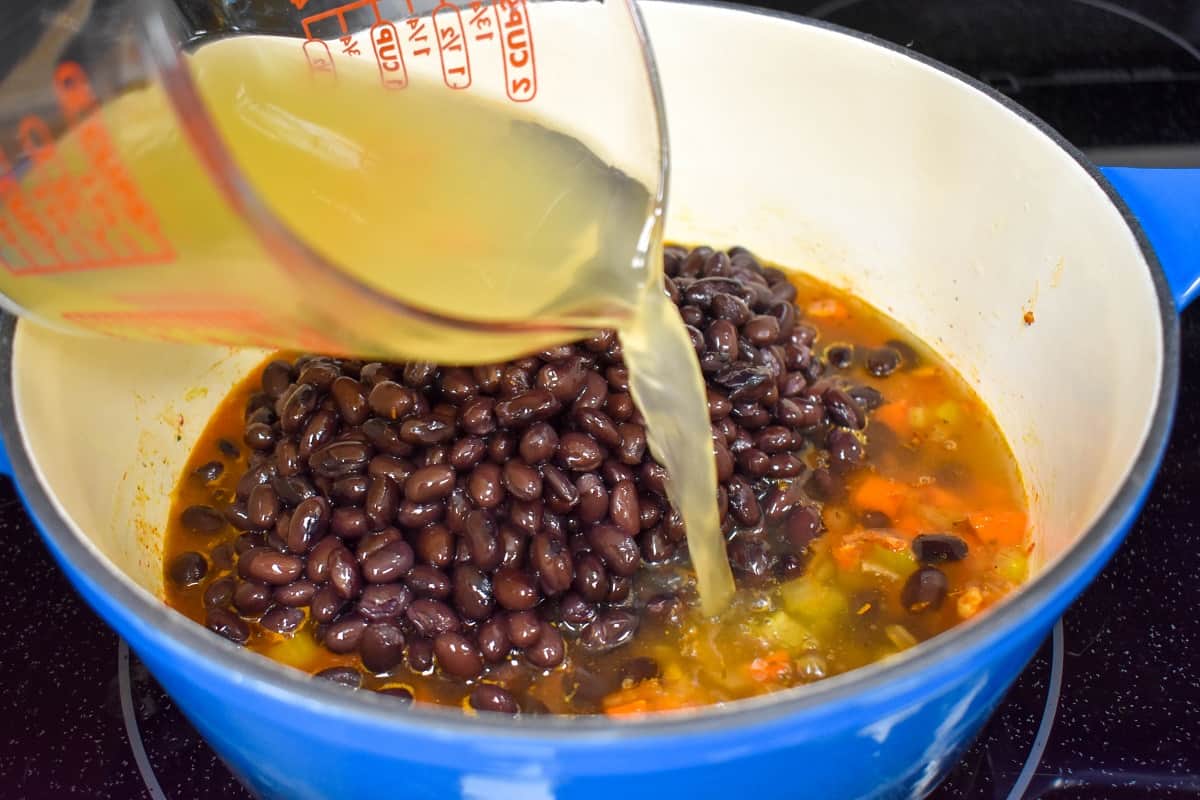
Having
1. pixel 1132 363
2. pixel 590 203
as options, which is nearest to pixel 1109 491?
pixel 1132 363

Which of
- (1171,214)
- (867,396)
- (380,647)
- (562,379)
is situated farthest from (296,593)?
(1171,214)

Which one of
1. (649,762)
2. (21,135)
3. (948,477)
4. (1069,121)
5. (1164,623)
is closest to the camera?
(649,762)

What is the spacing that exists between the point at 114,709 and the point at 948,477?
52.4 inches

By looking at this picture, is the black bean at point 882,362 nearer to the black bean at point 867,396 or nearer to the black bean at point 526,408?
the black bean at point 867,396

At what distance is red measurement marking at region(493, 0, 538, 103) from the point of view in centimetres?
164

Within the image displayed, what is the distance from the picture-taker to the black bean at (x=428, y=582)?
157 centimetres

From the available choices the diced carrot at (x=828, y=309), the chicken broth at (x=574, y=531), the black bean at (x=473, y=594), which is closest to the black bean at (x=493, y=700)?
the chicken broth at (x=574, y=531)

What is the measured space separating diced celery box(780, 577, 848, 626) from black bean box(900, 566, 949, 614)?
3.7 inches

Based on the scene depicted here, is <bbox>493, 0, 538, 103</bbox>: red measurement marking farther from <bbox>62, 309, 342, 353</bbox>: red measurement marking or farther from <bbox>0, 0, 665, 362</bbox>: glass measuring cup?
<bbox>62, 309, 342, 353</bbox>: red measurement marking

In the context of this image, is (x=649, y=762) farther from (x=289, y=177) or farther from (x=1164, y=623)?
(x=1164, y=623)

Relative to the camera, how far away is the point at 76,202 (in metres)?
1.12

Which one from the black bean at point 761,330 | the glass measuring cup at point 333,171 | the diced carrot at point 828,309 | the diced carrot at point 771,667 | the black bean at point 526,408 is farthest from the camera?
the diced carrot at point 828,309

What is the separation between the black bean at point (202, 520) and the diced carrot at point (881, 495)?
1.03 metres

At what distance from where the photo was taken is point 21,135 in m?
1.10
